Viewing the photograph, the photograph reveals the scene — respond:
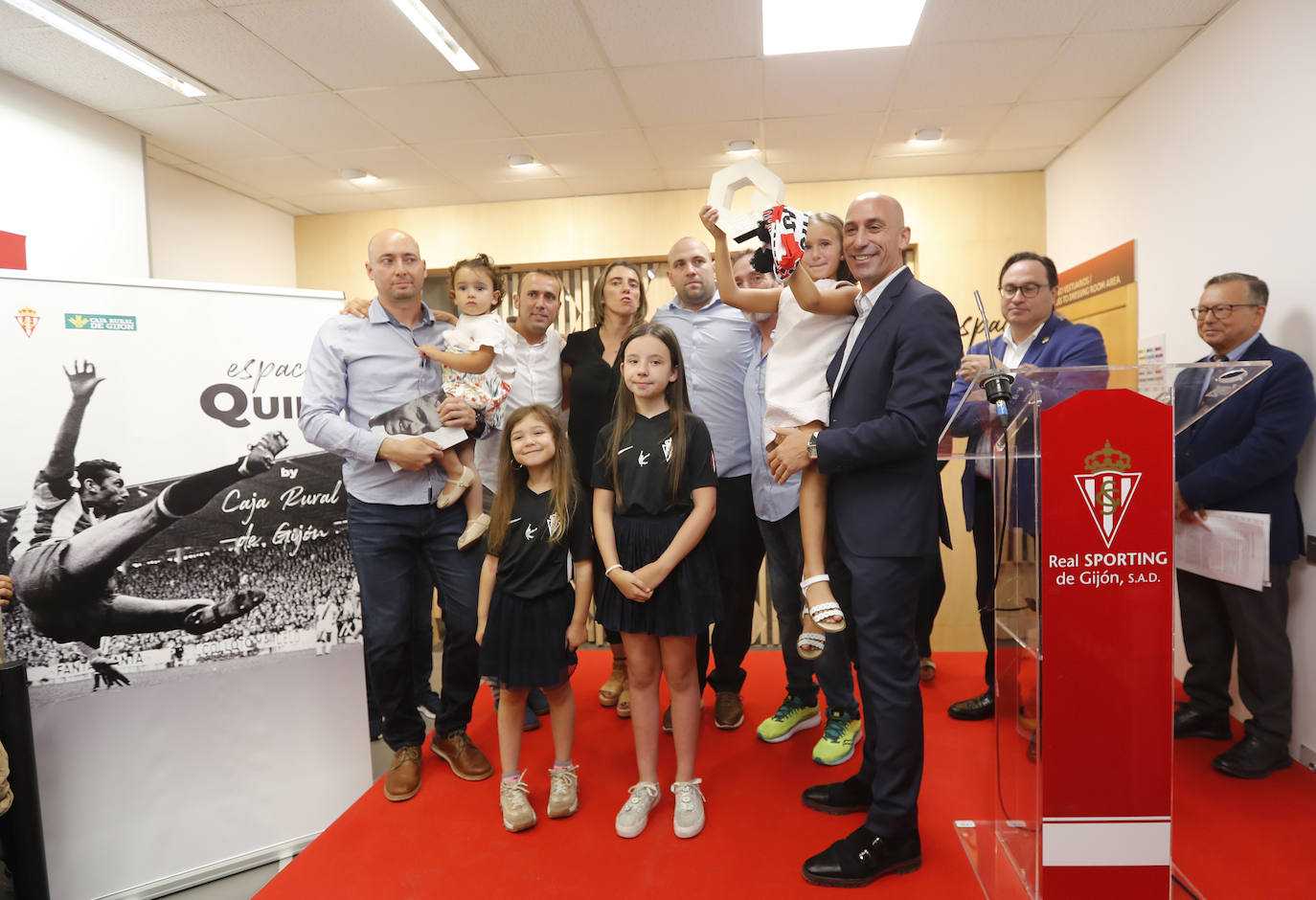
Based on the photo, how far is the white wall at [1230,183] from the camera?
2.78 m

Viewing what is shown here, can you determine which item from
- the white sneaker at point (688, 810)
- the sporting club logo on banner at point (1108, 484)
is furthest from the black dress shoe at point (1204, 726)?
the white sneaker at point (688, 810)

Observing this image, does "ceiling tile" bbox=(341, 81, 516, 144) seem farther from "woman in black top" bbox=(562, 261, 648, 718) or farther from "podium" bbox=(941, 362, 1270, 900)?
"podium" bbox=(941, 362, 1270, 900)

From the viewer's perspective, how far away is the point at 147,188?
459cm

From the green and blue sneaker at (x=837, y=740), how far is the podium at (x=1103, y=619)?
1008mm

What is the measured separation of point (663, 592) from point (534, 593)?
Answer: 1.36 feet

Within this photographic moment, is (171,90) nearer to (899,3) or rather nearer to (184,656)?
(184,656)

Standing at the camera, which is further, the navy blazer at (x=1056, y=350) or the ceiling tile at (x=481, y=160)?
the ceiling tile at (x=481, y=160)

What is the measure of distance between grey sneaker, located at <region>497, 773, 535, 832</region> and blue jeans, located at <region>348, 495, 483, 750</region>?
528 millimetres

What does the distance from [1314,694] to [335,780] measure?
145 inches

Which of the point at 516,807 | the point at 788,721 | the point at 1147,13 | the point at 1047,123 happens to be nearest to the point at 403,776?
the point at 516,807

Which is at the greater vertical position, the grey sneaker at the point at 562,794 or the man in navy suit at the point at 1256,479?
the man in navy suit at the point at 1256,479

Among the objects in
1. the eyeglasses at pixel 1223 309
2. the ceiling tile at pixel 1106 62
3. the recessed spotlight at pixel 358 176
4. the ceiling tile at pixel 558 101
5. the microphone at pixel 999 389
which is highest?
the ceiling tile at pixel 558 101

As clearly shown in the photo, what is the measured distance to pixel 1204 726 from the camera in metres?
2.96

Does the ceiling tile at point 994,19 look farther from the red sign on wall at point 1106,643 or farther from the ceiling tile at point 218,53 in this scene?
the ceiling tile at point 218,53
